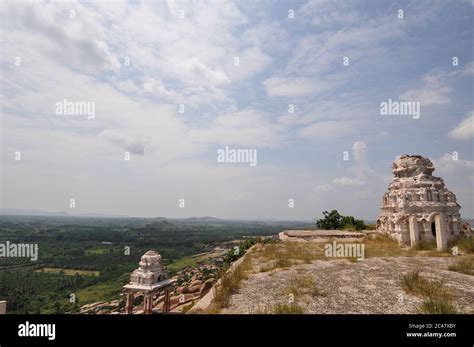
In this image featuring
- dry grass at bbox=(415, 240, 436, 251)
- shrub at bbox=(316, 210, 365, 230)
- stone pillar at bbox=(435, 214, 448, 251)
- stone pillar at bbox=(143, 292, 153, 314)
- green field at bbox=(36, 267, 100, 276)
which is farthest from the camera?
green field at bbox=(36, 267, 100, 276)

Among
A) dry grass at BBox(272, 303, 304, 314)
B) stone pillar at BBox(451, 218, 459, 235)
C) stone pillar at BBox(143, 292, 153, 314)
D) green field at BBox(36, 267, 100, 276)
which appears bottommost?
green field at BBox(36, 267, 100, 276)

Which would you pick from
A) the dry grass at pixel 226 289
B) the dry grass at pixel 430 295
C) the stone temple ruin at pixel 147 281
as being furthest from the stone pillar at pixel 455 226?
the stone temple ruin at pixel 147 281

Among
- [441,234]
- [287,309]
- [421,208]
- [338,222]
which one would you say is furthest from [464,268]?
Answer: [338,222]

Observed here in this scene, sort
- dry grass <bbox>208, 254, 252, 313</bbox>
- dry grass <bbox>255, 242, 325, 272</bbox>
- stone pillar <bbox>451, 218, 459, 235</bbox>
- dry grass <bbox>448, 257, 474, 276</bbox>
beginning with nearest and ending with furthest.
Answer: dry grass <bbox>208, 254, 252, 313</bbox>, dry grass <bbox>448, 257, 474, 276</bbox>, dry grass <bbox>255, 242, 325, 272</bbox>, stone pillar <bbox>451, 218, 459, 235</bbox>

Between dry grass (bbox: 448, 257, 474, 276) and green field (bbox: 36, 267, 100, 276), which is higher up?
dry grass (bbox: 448, 257, 474, 276)

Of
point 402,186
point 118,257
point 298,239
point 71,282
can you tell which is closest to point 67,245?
point 118,257

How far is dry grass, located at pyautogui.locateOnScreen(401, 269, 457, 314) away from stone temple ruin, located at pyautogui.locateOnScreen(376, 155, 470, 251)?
346 inches

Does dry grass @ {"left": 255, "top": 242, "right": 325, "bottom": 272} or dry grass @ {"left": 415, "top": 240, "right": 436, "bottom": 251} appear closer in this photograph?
dry grass @ {"left": 255, "top": 242, "right": 325, "bottom": 272}

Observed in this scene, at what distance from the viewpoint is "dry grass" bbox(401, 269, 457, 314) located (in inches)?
219

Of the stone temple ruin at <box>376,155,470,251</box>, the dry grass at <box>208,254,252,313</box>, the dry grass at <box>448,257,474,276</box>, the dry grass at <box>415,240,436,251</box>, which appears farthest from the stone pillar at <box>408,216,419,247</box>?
the dry grass at <box>208,254,252,313</box>

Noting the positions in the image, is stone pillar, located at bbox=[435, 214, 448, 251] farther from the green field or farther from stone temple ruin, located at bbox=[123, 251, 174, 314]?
the green field

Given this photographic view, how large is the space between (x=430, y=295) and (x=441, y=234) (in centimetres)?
987
